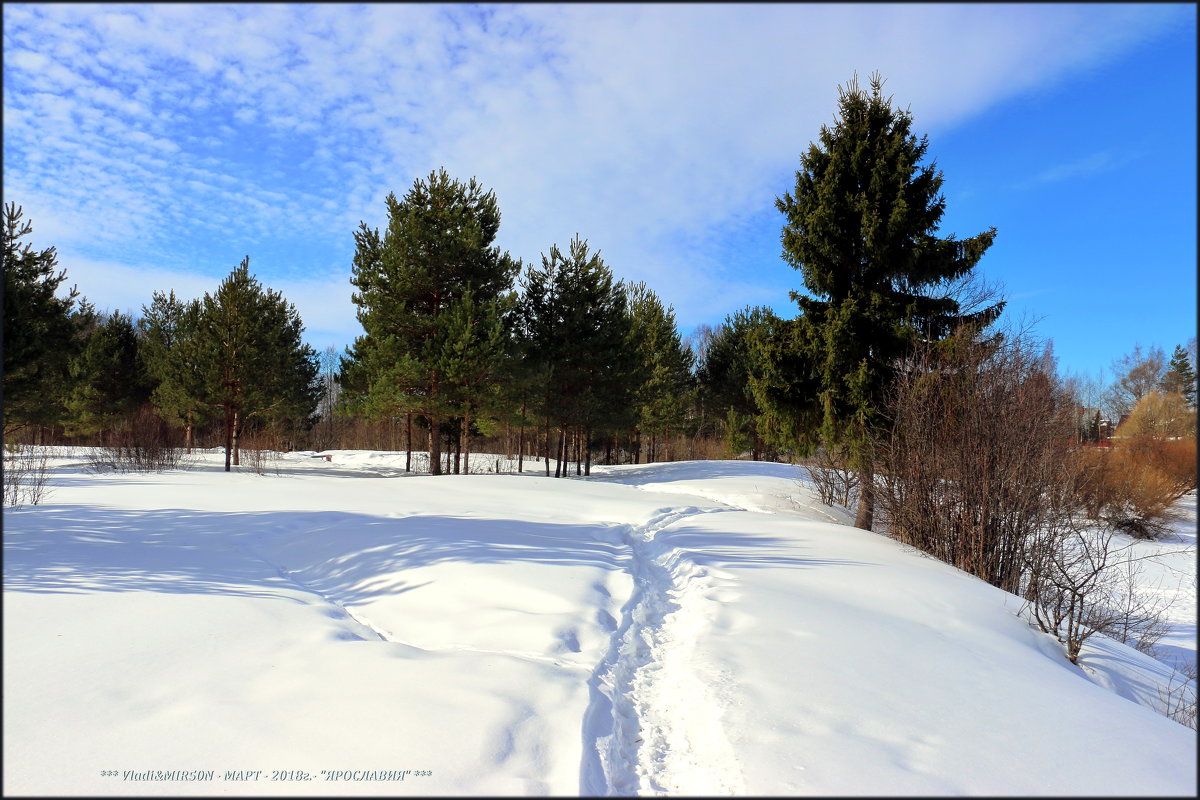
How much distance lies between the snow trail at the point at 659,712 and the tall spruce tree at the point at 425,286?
49.4 ft

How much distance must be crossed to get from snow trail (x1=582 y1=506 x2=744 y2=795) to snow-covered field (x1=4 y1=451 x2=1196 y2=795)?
2 centimetres

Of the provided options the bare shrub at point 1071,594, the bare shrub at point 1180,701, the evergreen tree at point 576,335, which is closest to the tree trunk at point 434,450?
the evergreen tree at point 576,335

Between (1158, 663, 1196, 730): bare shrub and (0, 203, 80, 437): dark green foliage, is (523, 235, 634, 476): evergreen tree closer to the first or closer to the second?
(0, 203, 80, 437): dark green foliage

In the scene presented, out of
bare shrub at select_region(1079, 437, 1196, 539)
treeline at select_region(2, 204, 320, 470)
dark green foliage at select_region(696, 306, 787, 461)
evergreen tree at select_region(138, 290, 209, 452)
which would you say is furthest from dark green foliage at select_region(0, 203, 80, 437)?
bare shrub at select_region(1079, 437, 1196, 539)

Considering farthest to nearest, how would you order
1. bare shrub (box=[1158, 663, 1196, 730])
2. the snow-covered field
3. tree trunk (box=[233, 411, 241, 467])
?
tree trunk (box=[233, 411, 241, 467]) → bare shrub (box=[1158, 663, 1196, 730]) → the snow-covered field

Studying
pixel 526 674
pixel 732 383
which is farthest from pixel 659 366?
pixel 526 674

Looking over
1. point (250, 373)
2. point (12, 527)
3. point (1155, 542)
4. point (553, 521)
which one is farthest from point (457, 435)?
point (1155, 542)

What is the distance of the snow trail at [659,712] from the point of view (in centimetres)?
301

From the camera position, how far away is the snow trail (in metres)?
3.01

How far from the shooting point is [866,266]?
12828mm

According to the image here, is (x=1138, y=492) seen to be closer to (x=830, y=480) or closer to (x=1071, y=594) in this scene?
(x=830, y=480)

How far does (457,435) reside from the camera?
25.4 metres

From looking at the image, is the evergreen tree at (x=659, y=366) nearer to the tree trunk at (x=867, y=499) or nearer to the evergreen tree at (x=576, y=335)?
the evergreen tree at (x=576, y=335)

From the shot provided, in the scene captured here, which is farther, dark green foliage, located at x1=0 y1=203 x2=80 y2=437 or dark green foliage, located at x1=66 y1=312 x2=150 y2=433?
dark green foliage, located at x1=66 y1=312 x2=150 y2=433
